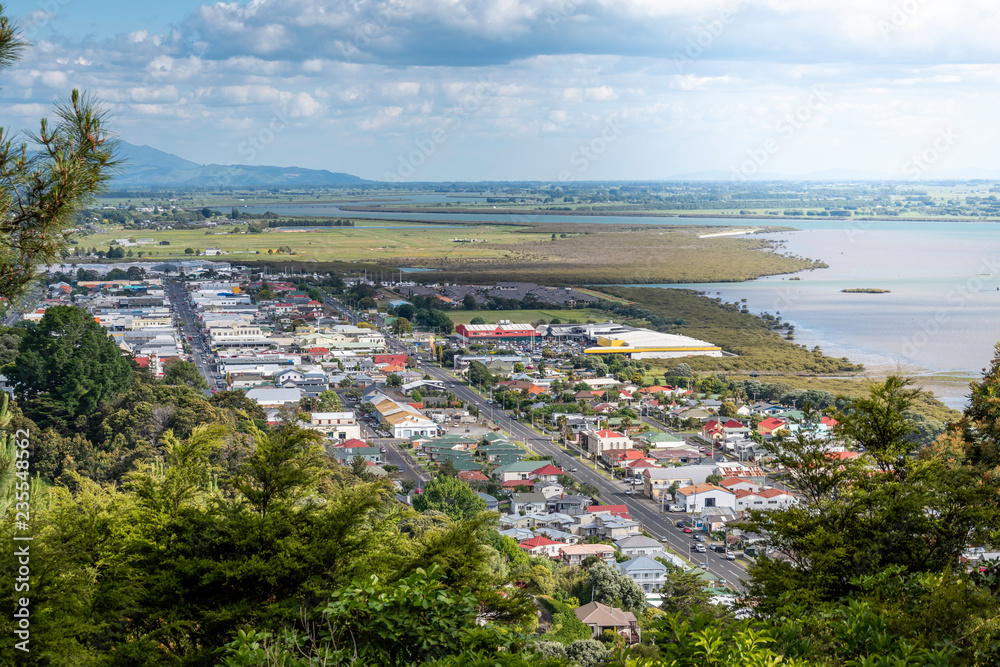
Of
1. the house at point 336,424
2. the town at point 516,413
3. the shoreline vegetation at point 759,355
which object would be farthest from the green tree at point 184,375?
the shoreline vegetation at point 759,355

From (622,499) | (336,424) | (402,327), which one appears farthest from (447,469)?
(402,327)

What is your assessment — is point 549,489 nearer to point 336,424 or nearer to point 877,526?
point 336,424

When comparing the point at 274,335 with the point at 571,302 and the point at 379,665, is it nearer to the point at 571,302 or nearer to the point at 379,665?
the point at 571,302

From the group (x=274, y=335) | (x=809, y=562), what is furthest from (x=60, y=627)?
(x=274, y=335)

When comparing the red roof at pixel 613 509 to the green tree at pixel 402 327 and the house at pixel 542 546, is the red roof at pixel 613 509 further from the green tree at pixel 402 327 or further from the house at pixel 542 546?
the green tree at pixel 402 327

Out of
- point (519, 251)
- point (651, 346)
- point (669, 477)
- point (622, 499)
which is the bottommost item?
point (622, 499)
